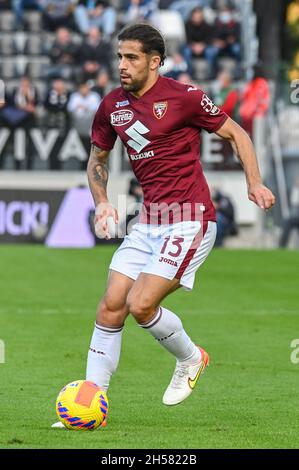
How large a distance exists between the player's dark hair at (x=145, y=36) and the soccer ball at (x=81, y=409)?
7.14 ft

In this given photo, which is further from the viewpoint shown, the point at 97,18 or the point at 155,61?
the point at 97,18

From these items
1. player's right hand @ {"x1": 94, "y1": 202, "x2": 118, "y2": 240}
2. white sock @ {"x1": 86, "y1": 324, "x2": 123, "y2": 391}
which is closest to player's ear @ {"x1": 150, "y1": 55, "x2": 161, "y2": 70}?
player's right hand @ {"x1": 94, "y1": 202, "x2": 118, "y2": 240}

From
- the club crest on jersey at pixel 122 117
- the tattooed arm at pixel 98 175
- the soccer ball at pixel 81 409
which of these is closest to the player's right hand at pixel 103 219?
the tattooed arm at pixel 98 175

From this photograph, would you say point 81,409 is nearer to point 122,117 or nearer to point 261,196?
point 261,196

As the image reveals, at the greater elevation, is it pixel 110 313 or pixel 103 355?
pixel 110 313

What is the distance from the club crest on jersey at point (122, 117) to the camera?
8.02 metres

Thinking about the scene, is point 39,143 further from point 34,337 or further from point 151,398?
point 151,398

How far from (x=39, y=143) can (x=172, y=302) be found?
30.2 feet

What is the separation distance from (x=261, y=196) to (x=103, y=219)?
0.98 m

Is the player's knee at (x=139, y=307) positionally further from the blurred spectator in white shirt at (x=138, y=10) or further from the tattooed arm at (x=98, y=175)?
the blurred spectator in white shirt at (x=138, y=10)

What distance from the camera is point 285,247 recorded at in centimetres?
2370

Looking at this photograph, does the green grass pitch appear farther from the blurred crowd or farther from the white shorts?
the blurred crowd

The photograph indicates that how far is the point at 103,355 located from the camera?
7.91m

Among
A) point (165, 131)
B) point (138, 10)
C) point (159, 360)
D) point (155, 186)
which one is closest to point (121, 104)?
point (165, 131)
